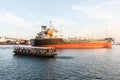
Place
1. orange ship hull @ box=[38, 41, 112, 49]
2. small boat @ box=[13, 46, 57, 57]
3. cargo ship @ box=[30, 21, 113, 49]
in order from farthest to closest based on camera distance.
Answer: orange ship hull @ box=[38, 41, 112, 49] < cargo ship @ box=[30, 21, 113, 49] < small boat @ box=[13, 46, 57, 57]

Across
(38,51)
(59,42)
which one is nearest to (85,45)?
(59,42)

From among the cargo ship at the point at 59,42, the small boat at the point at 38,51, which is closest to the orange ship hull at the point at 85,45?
the cargo ship at the point at 59,42

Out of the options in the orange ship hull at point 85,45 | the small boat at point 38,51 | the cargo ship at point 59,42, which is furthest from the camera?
the orange ship hull at point 85,45

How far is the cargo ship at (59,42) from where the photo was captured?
509ft

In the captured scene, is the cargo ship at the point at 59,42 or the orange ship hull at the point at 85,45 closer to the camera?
the cargo ship at the point at 59,42

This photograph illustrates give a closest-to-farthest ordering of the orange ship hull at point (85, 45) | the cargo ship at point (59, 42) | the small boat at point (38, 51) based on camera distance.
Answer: the small boat at point (38, 51), the cargo ship at point (59, 42), the orange ship hull at point (85, 45)

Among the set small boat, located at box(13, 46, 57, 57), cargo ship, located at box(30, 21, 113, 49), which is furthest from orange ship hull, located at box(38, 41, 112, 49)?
small boat, located at box(13, 46, 57, 57)

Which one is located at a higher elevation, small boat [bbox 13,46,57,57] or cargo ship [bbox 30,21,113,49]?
cargo ship [bbox 30,21,113,49]

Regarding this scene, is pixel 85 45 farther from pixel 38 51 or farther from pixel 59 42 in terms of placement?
pixel 38 51

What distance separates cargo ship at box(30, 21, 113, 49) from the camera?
155m

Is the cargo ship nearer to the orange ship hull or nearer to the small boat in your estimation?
the orange ship hull

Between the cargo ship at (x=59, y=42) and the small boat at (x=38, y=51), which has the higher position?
the cargo ship at (x=59, y=42)

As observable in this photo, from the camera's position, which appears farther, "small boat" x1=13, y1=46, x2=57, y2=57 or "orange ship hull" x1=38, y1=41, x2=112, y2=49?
"orange ship hull" x1=38, y1=41, x2=112, y2=49

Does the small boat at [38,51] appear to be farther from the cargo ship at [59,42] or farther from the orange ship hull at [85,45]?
the orange ship hull at [85,45]
